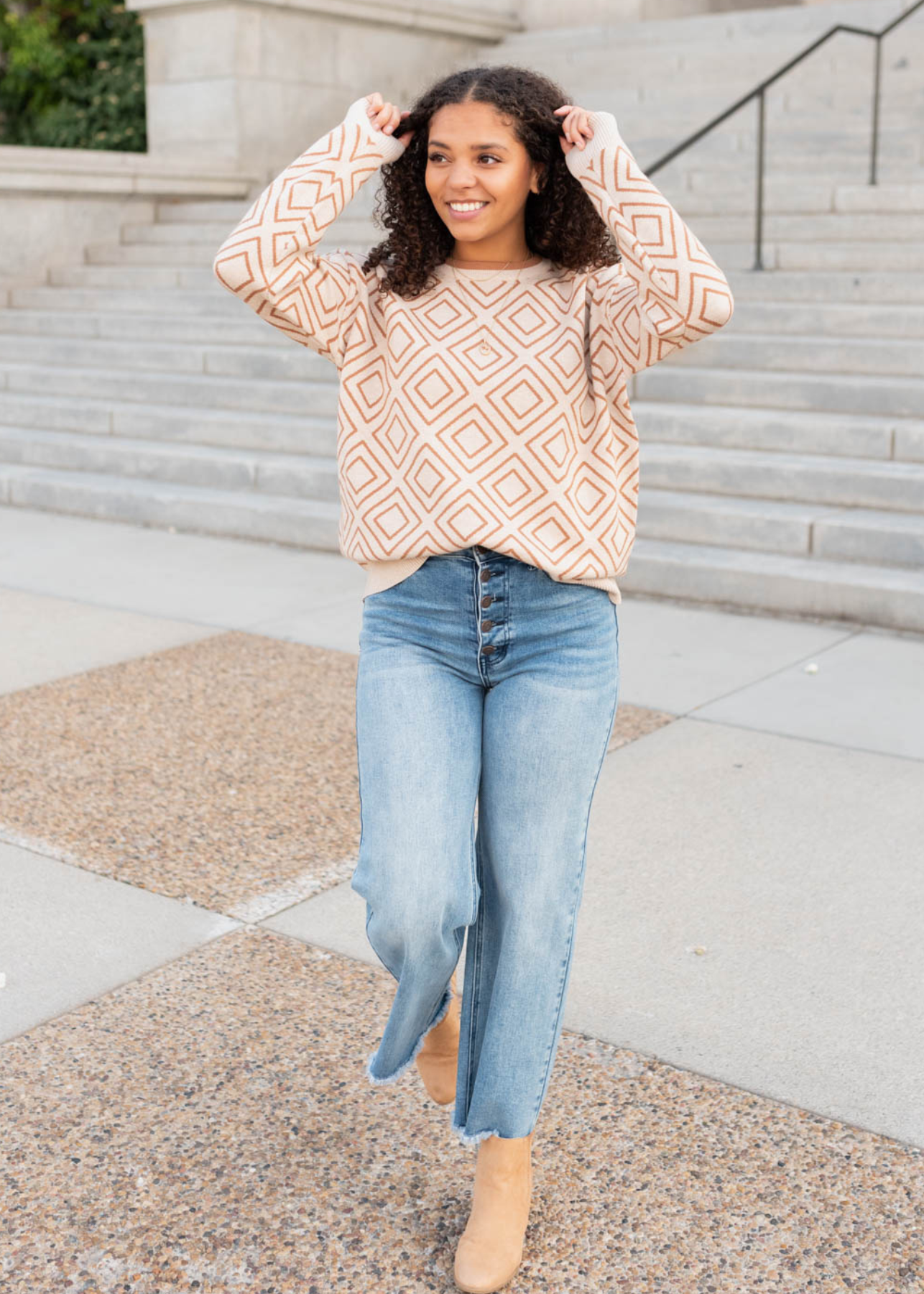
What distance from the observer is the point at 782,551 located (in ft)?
23.2

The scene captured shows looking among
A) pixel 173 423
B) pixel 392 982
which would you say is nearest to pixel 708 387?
pixel 173 423

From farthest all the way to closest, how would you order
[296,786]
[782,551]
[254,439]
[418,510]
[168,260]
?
[168,260] → [254,439] → [782,551] → [296,786] → [418,510]

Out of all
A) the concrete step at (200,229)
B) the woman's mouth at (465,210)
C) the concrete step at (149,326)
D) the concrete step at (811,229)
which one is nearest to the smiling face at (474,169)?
the woman's mouth at (465,210)

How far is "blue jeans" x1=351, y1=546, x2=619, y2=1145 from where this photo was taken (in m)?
2.45

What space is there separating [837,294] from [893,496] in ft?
7.44

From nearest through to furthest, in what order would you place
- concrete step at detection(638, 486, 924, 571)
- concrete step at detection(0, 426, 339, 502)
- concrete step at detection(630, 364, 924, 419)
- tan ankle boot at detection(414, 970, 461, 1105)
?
tan ankle boot at detection(414, 970, 461, 1105), concrete step at detection(638, 486, 924, 571), concrete step at detection(630, 364, 924, 419), concrete step at detection(0, 426, 339, 502)

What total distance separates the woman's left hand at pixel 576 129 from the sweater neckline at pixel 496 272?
7.8 inches

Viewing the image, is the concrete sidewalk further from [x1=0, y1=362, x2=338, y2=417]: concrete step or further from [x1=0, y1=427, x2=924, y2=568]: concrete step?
[x1=0, y1=362, x2=338, y2=417]: concrete step

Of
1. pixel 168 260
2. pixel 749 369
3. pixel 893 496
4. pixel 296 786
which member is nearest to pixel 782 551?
pixel 893 496

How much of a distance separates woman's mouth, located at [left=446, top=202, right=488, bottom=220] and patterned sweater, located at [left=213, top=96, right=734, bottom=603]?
106 mm

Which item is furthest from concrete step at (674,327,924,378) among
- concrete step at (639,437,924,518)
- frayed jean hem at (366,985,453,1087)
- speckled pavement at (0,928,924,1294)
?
frayed jean hem at (366,985,453,1087)

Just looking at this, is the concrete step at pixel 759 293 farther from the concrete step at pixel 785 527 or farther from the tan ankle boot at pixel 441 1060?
the tan ankle boot at pixel 441 1060

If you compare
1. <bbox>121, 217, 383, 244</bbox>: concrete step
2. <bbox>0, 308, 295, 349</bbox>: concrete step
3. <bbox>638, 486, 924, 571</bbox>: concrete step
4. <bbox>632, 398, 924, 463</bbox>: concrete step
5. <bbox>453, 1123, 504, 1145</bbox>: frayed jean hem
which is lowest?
<bbox>453, 1123, 504, 1145</bbox>: frayed jean hem

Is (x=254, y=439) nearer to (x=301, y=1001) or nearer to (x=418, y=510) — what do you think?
(x=301, y=1001)
